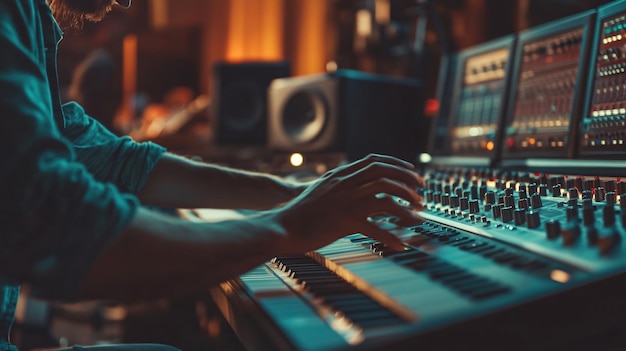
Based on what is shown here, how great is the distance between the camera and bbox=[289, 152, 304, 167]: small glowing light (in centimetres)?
205

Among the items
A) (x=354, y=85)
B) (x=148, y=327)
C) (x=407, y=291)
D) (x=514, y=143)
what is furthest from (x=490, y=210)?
(x=148, y=327)

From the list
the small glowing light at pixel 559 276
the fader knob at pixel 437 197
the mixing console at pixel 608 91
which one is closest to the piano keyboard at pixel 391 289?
the small glowing light at pixel 559 276

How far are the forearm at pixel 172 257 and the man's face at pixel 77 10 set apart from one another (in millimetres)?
619

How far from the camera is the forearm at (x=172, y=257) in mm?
547

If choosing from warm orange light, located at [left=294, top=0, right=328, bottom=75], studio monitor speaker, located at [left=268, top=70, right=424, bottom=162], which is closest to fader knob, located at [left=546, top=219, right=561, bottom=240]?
studio monitor speaker, located at [left=268, top=70, right=424, bottom=162]

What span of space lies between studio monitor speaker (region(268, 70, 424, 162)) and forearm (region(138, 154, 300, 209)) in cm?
78

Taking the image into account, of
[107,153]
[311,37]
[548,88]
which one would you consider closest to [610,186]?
[548,88]

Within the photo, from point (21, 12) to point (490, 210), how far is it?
2.33ft

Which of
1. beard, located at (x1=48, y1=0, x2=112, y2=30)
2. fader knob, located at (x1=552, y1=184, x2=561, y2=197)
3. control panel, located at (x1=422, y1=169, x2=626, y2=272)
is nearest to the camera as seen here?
control panel, located at (x1=422, y1=169, x2=626, y2=272)

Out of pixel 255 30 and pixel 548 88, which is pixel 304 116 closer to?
pixel 548 88

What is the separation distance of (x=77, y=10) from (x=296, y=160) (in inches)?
44.3

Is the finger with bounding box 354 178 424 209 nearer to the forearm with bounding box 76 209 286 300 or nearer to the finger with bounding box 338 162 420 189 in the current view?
the finger with bounding box 338 162 420 189

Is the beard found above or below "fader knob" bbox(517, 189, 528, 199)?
above

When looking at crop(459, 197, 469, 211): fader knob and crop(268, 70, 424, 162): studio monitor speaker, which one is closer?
crop(459, 197, 469, 211): fader knob
